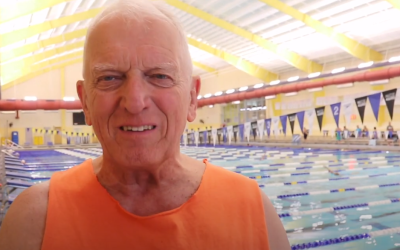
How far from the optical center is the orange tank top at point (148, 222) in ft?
2.98

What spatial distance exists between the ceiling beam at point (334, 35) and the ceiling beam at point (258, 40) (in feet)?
10.1

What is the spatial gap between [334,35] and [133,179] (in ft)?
49.7

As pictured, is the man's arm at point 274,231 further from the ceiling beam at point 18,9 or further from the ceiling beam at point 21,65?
the ceiling beam at point 21,65

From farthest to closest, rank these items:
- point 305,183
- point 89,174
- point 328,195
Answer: point 305,183
point 328,195
point 89,174

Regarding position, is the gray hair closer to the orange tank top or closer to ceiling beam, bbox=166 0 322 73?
the orange tank top

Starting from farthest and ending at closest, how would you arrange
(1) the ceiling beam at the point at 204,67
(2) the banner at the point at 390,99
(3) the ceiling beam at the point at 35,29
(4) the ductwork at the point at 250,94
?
1. (1) the ceiling beam at the point at 204,67
2. (4) the ductwork at the point at 250,94
3. (3) the ceiling beam at the point at 35,29
4. (2) the banner at the point at 390,99

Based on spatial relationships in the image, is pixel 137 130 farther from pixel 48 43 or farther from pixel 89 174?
pixel 48 43

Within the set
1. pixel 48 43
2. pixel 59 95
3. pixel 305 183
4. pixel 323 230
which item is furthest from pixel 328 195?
pixel 59 95

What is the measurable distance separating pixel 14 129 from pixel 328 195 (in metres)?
23.7

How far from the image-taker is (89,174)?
1034 mm

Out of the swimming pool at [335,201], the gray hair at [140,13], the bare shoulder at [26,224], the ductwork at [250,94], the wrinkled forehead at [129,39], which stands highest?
the ductwork at [250,94]

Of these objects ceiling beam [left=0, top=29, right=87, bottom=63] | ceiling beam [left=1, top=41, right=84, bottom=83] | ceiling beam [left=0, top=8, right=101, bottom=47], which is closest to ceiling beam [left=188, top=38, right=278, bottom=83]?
ceiling beam [left=0, top=29, right=87, bottom=63]

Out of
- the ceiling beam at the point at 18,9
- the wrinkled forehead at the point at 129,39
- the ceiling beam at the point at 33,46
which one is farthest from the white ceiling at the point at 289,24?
the wrinkled forehead at the point at 129,39

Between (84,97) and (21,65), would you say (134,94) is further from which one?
(21,65)
